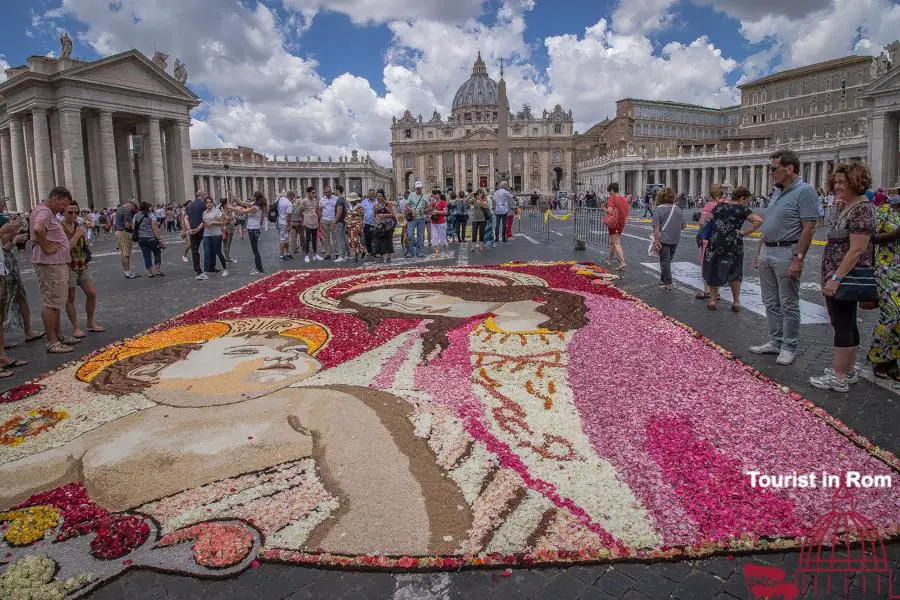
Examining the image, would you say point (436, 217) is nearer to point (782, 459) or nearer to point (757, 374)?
point (757, 374)

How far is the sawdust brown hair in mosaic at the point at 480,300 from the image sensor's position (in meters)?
7.23

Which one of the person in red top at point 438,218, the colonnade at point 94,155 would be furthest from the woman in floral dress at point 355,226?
the colonnade at point 94,155

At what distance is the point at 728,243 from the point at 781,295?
2.13m

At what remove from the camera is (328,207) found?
16.0 metres

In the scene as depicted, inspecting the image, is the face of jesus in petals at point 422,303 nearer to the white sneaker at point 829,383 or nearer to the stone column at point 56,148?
the white sneaker at point 829,383

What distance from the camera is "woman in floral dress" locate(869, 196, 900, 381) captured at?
5008 mm

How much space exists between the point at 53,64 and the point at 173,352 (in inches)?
1518

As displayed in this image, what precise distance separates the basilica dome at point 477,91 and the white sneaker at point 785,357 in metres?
127

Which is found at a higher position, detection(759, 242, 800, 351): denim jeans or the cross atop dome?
the cross atop dome

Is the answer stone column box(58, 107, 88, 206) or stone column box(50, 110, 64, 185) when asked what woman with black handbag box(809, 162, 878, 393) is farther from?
stone column box(50, 110, 64, 185)

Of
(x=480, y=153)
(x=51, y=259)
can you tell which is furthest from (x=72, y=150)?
(x=480, y=153)

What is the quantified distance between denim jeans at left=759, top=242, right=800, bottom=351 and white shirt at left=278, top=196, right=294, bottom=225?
44.4 ft

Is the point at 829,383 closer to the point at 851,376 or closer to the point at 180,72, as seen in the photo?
the point at 851,376

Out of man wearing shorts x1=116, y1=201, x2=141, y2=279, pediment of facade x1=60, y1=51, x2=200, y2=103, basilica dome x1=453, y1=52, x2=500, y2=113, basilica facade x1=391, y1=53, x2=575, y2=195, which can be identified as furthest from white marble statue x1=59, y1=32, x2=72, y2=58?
basilica dome x1=453, y1=52, x2=500, y2=113
